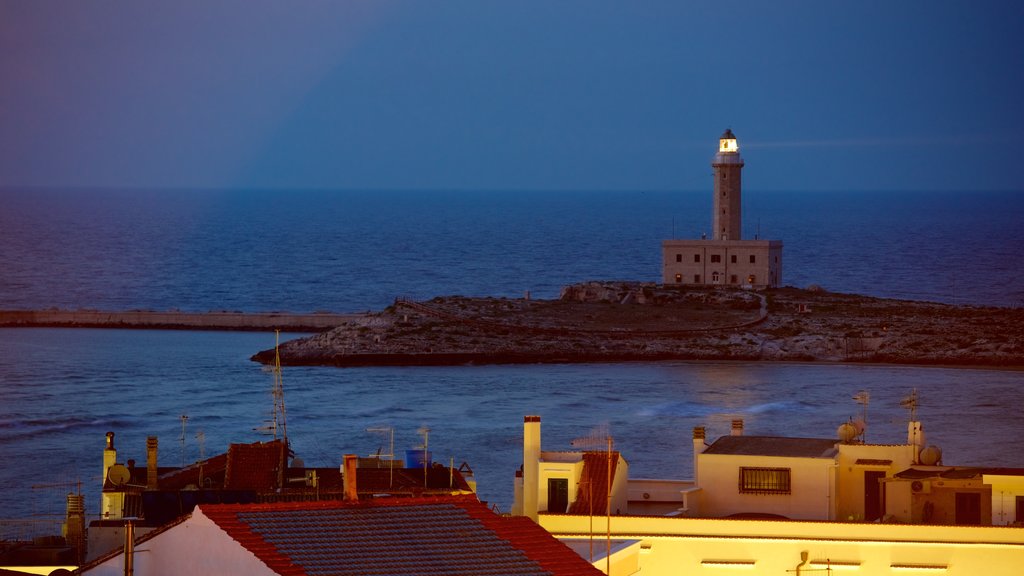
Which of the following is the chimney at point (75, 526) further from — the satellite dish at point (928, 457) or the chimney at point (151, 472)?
the satellite dish at point (928, 457)

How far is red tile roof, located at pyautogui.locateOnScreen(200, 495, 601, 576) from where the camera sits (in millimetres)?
12521

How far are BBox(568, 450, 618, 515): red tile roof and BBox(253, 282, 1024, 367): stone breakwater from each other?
44862 millimetres

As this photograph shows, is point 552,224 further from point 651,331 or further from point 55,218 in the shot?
point 651,331

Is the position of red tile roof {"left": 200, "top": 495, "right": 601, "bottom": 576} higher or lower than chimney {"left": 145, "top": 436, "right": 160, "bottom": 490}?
higher

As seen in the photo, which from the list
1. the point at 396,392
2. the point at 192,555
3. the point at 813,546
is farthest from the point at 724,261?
the point at 192,555

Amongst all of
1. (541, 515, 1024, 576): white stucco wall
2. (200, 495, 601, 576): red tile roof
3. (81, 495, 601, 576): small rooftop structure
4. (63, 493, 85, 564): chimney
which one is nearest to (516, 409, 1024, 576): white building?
(541, 515, 1024, 576): white stucco wall

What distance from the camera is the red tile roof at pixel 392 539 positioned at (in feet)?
41.1

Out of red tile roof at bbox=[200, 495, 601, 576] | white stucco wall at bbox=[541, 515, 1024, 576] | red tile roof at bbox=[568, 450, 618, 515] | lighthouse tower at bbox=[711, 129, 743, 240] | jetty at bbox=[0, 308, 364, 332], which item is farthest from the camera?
lighthouse tower at bbox=[711, 129, 743, 240]

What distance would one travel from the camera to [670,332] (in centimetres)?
6706

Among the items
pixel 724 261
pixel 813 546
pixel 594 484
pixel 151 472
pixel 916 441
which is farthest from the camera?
pixel 724 261

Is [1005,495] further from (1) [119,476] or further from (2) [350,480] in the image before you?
(1) [119,476]

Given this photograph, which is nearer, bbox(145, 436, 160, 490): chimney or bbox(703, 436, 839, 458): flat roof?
bbox(145, 436, 160, 490): chimney

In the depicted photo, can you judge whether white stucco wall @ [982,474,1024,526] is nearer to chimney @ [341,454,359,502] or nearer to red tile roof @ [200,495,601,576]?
red tile roof @ [200,495,601,576]

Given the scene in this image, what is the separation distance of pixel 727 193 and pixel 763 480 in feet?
199
